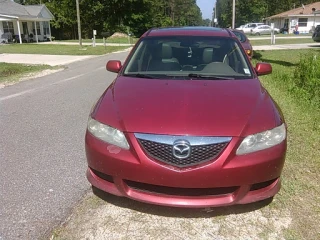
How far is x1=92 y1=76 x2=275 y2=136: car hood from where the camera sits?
2457 mm

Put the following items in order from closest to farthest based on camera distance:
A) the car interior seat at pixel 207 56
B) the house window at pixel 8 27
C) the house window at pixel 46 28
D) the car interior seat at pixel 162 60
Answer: the car interior seat at pixel 162 60
the car interior seat at pixel 207 56
the house window at pixel 8 27
the house window at pixel 46 28

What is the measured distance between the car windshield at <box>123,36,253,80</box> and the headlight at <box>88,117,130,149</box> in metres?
1.00

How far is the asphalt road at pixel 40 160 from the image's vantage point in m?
2.77

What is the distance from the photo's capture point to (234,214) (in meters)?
2.77

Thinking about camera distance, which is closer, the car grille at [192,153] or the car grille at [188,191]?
the car grille at [192,153]

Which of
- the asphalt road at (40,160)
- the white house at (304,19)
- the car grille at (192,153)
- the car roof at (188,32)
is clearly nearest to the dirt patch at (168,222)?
the asphalt road at (40,160)

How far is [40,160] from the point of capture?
3902 mm

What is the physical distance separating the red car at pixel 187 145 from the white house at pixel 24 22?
1357 inches

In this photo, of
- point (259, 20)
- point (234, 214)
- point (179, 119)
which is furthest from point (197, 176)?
point (259, 20)

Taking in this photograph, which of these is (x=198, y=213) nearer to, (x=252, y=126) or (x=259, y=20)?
(x=252, y=126)

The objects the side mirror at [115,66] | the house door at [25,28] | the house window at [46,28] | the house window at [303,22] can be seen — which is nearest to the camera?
the side mirror at [115,66]

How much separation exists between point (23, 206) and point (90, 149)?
0.93 m

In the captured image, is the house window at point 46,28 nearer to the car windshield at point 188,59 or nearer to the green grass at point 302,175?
the green grass at point 302,175

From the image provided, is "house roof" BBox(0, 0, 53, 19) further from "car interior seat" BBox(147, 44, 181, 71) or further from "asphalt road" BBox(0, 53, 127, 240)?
"car interior seat" BBox(147, 44, 181, 71)
